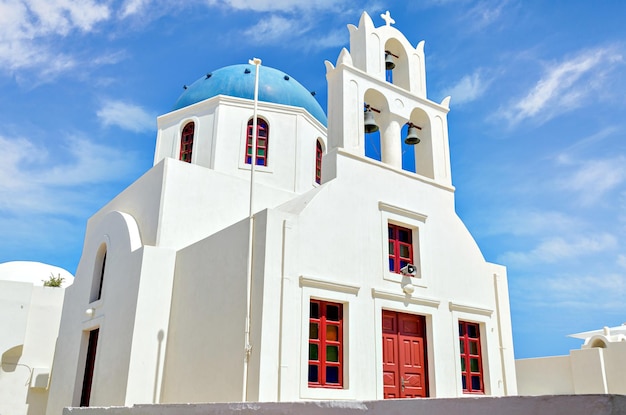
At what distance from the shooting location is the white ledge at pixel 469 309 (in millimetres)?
10402

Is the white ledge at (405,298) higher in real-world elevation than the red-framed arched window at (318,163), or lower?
lower

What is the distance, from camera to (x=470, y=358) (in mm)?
10602

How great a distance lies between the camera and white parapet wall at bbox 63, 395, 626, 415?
2.71m

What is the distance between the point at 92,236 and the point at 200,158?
3327 millimetres

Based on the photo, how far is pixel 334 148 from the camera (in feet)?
32.5

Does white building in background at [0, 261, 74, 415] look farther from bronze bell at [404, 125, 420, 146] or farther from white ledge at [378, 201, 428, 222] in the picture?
bronze bell at [404, 125, 420, 146]

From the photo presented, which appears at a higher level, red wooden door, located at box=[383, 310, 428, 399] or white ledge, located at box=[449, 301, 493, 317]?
white ledge, located at box=[449, 301, 493, 317]

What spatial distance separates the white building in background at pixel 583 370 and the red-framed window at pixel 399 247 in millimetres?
6417

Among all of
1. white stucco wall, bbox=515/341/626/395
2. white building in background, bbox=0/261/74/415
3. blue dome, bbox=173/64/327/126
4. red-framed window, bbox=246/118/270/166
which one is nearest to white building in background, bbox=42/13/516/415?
red-framed window, bbox=246/118/270/166

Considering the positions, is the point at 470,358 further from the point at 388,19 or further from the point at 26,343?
the point at 26,343

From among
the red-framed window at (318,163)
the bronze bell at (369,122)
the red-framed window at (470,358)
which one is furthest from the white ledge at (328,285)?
the red-framed window at (318,163)

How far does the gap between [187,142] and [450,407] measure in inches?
509

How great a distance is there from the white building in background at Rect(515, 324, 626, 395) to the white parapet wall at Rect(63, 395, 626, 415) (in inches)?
446

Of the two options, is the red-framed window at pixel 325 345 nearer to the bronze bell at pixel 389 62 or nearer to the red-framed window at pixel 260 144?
the bronze bell at pixel 389 62
